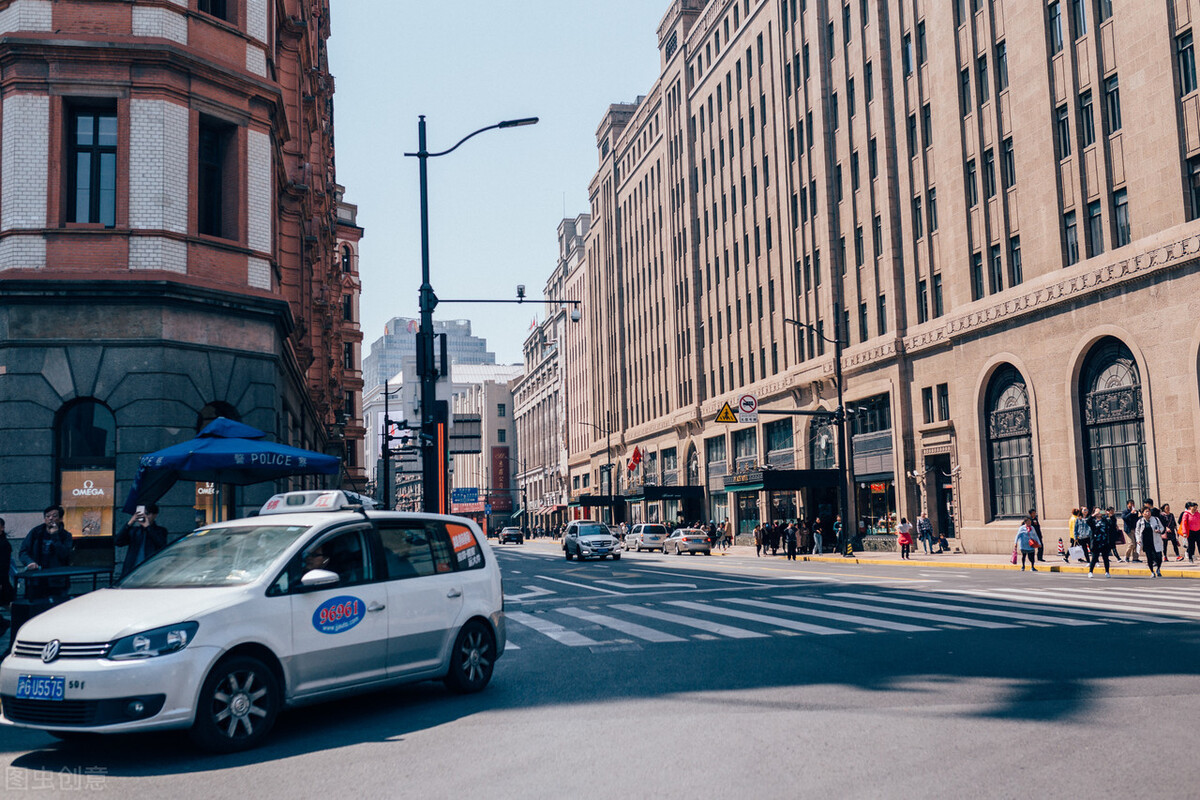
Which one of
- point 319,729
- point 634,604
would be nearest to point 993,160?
point 634,604

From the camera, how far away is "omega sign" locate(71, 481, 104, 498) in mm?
18344

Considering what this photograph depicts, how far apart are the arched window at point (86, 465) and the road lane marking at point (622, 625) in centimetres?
854

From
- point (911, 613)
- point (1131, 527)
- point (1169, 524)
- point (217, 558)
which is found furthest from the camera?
point (1131, 527)

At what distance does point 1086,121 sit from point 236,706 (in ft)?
109

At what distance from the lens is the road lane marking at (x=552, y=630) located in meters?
13.1

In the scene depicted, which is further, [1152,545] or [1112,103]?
[1112,103]

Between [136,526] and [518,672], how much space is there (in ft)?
22.3

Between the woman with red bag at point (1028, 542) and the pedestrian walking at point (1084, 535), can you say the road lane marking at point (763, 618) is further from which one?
the woman with red bag at point (1028, 542)

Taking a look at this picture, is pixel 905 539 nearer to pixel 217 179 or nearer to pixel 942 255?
pixel 942 255

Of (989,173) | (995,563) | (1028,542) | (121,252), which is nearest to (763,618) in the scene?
(121,252)

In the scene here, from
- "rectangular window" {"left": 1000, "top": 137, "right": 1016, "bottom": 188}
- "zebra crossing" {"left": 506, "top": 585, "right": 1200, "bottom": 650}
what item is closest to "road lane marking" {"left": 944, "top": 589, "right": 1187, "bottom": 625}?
"zebra crossing" {"left": 506, "top": 585, "right": 1200, "bottom": 650}

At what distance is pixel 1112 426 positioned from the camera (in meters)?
31.5

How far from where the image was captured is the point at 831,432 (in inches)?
1932

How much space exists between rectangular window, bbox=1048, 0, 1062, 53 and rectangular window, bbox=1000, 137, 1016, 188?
359 centimetres
